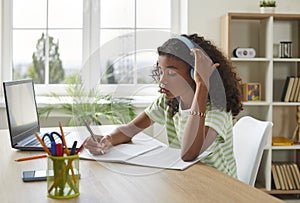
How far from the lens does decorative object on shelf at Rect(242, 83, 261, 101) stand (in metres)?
3.47

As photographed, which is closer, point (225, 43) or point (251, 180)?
point (251, 180)

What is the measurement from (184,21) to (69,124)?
1.13 meters

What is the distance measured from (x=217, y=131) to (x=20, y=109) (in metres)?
0.84

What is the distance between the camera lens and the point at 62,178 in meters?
1.17

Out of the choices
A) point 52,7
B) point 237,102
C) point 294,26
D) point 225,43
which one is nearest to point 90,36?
point 52,7

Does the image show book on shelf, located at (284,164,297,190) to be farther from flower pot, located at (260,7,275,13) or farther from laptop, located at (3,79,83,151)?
laptop, located at (3,79,83,151)

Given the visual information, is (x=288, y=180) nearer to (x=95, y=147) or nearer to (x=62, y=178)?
(x=95, y=147)

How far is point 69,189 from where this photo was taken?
1.17m

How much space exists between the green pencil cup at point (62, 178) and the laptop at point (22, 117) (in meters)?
0.62

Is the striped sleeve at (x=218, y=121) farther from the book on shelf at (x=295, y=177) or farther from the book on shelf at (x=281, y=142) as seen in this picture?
the book on shelf at (x=295, y=177)

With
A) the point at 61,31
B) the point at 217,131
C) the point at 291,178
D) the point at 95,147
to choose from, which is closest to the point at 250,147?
the point at 217,131

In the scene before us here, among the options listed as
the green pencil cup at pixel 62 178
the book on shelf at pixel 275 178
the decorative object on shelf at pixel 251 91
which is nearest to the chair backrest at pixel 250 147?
the green pencil cup at pixel 62 178

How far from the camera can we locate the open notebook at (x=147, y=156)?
59.0 inches

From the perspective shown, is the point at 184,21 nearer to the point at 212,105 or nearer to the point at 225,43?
the point at 225,43
